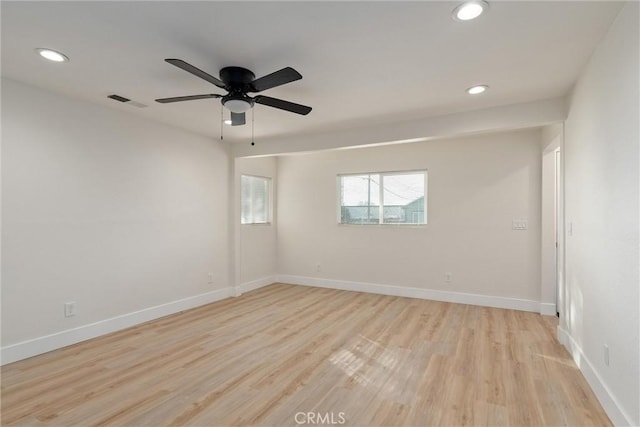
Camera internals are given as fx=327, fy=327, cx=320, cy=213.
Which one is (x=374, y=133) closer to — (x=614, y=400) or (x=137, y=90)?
(x=137, y=90)

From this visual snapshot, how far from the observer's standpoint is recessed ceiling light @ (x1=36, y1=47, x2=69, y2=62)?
89.9 inches

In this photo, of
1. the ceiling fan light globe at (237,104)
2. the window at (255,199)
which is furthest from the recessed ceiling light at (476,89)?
the window at (255,199)

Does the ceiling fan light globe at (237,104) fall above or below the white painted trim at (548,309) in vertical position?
above

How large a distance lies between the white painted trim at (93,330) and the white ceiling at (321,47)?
232 centimetres

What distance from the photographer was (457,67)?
251 centimetres

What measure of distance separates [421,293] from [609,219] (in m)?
3.15

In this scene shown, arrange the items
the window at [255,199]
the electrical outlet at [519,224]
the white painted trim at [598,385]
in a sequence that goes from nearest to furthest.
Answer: the white painted trim at [598,385] < the electrical outlet at [519,224] < the window at [255,199]

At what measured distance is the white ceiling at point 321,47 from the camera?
183 centimetres

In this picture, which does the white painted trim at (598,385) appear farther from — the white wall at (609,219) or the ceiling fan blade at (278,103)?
the ceiling fan blade at (278,103)

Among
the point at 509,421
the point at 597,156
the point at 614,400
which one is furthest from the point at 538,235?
the point at 509,421

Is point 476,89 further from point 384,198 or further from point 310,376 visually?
point 310,376

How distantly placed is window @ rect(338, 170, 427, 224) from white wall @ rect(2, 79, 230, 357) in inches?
89.2

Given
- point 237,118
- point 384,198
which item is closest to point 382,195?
point 384,198

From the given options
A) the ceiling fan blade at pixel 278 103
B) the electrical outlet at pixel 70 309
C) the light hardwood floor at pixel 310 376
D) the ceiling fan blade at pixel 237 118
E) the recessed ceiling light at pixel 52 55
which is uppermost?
the recessed ceiling light at pixel 52 55
